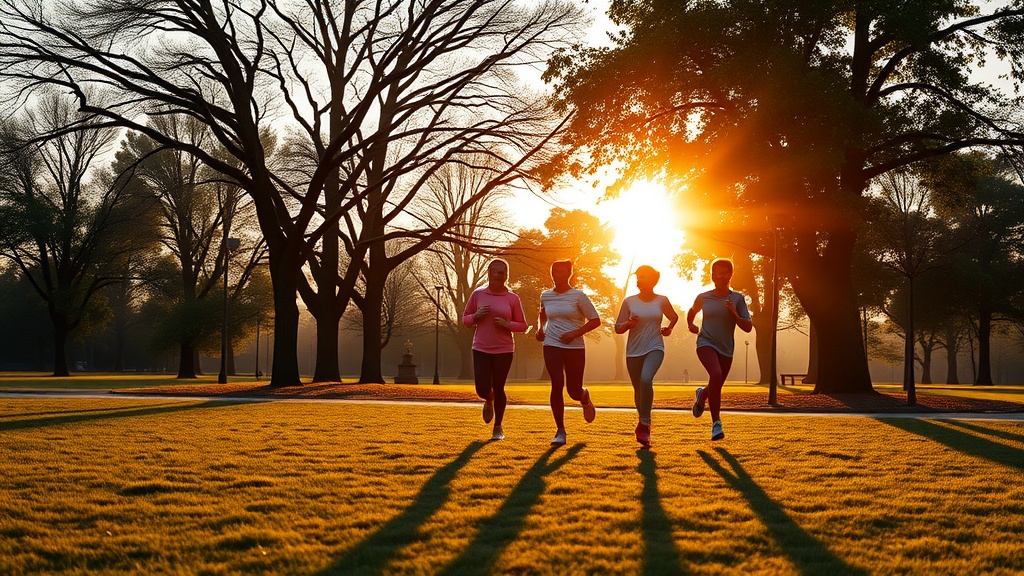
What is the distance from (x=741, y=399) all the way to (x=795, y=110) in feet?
22.5

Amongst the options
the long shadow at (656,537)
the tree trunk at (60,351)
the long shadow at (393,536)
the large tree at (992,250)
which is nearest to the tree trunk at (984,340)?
the large tree at (992,250)

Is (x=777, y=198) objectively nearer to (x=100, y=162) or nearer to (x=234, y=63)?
(x=234, y=63)

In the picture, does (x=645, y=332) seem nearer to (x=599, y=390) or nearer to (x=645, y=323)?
(x=645, y=323)

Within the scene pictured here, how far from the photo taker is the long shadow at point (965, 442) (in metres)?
8.45

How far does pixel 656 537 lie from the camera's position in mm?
4336

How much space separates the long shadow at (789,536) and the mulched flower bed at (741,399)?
1112cm

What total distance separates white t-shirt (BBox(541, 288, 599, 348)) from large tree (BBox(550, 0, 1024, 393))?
9.96 metres

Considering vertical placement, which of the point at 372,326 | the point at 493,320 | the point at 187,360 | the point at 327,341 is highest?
the point at 372,326

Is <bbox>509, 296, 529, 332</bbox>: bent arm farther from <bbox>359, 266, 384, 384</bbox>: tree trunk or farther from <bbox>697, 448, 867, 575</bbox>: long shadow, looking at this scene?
<bbox>359, 266, 384, 384</bbox>: tree trunk

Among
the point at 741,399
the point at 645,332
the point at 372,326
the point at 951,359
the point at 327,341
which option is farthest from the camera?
the point at 951,359

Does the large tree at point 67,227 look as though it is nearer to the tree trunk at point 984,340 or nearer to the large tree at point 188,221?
the large tree at point 188,221

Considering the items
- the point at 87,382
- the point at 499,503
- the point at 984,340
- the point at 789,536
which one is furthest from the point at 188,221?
the point at 789,536

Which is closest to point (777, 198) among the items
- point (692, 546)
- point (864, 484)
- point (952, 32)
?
point (952, 32)

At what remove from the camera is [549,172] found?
22766 millimetres
